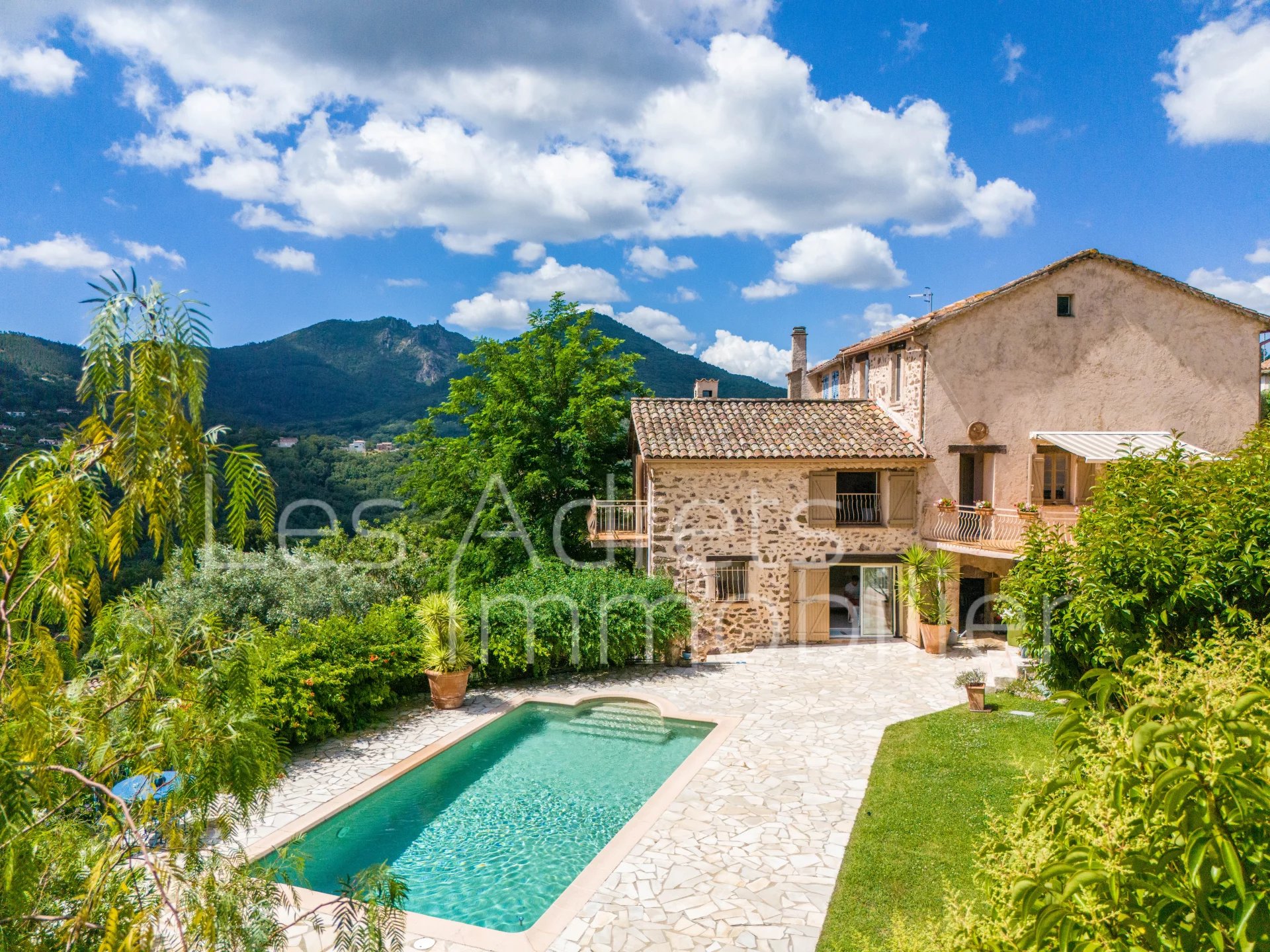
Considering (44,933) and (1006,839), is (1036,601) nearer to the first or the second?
(1006,839)

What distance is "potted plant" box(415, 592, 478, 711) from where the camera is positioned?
607 inches

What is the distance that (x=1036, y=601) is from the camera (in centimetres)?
1064

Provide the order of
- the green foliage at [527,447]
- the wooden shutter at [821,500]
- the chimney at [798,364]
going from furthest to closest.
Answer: the chimney at [798,364] < the green foliage at [527,447] < the wooden shutter at [821,500]

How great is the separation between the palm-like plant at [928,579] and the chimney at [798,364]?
11.9 meters

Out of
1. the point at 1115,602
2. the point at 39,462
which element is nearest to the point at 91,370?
the point at 39,462

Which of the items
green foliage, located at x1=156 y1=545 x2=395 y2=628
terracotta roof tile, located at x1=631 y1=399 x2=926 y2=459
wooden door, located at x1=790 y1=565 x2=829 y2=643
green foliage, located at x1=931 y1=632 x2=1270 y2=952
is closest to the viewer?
green foliage, located at x1=931 y1=632 x2=1270 y2=952

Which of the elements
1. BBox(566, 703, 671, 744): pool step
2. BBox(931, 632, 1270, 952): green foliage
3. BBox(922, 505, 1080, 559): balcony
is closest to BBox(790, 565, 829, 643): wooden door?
BBox(922, 505, 1080, 559): balcony

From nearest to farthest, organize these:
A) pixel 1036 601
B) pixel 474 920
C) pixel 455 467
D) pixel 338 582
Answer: pixel 474 920 → pixel 1036 601 → pixel 338 582 → pixel 455 467

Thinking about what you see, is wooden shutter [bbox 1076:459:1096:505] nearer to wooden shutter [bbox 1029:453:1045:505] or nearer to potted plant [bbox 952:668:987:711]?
wooden shutter [bbox 1029:453:1045:505]

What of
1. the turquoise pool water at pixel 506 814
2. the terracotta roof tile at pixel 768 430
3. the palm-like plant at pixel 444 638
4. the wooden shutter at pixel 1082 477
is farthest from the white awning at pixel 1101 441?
the palm-like plant at pixel 444 638

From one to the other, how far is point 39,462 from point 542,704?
13440 mm

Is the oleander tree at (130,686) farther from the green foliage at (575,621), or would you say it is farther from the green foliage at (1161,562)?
the green foliage at (575,621)

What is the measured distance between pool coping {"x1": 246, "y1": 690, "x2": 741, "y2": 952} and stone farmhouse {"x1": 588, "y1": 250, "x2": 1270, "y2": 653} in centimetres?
585

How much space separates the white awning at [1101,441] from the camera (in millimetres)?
19562
